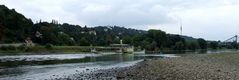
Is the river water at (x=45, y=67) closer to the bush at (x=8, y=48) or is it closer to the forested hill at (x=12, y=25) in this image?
the bush at (x=8, y=48)

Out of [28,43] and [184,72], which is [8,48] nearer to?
[28,43]

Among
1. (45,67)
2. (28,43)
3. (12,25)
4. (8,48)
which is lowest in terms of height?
(45,67)

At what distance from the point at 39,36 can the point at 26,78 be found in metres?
135

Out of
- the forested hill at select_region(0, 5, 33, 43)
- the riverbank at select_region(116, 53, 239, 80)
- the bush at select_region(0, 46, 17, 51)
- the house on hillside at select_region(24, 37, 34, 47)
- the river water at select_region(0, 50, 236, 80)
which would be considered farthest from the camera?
the forested hill at select_region(0, 5, 33, 43)

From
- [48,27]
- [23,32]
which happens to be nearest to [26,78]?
[23,32]

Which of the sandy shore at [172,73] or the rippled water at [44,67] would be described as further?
the rippled water at [44,67]

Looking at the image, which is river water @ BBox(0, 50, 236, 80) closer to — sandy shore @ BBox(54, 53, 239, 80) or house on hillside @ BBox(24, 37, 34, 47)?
sandy shore @ BBox(54, 53, 239, 80)

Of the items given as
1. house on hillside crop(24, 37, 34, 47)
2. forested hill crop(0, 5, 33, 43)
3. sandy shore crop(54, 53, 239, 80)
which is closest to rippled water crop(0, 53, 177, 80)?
sandy shore crop(54, 53, 239, 80)

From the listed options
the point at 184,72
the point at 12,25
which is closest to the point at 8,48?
the point at 12,25

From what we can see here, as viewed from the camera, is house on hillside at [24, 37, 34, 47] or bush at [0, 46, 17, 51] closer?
bush at [0, 46, 17, 51]

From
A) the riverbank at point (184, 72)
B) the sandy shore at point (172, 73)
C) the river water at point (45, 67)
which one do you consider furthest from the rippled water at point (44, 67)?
the riverbank at point (184, 72)

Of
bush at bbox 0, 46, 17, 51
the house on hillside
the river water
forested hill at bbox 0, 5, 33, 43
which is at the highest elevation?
forested hill at bbox 0, 5, 33, 43

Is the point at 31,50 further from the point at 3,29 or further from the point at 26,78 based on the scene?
the point at 26,78

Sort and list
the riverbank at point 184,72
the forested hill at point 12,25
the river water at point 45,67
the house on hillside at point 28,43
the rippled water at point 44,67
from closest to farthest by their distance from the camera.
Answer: the riverbank at point 184,72 < the river water at point 45,67 < the rippled water at point 44,67 < the house on hillside at point 28,43 < the forested hill at point 12,25
